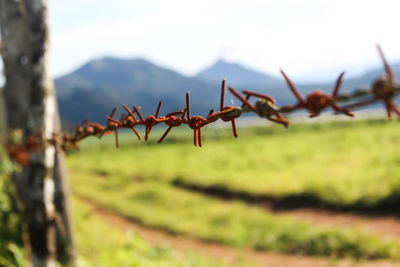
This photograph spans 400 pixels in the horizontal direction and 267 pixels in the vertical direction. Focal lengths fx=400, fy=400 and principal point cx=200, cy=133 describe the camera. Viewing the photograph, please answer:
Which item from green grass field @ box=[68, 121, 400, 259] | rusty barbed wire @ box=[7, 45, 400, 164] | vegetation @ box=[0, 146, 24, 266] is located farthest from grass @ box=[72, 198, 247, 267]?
rusty barbed wire @ box=[7, 45, 400, 164]

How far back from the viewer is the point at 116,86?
119m

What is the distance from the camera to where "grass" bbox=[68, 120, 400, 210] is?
29.9 feet

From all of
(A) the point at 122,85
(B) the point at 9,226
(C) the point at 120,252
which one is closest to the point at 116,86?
(A) the point at 122,85

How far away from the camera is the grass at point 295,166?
9117mm

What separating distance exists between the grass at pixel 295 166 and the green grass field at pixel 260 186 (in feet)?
0.09

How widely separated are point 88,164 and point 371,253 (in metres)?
15.9

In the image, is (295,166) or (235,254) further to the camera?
(295,166)

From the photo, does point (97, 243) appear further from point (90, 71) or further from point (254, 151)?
point (90, 71)

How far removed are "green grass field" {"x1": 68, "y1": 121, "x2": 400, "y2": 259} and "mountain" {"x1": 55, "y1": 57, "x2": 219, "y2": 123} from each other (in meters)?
47.2

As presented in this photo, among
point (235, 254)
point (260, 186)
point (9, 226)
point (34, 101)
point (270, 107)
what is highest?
point (34, 101)

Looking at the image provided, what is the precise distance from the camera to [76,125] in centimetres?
233

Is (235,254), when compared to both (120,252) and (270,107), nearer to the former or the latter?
(120,252)

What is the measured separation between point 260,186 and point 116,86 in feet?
367

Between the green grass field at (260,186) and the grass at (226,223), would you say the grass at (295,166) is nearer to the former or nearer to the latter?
the green grass field at (260,186)
